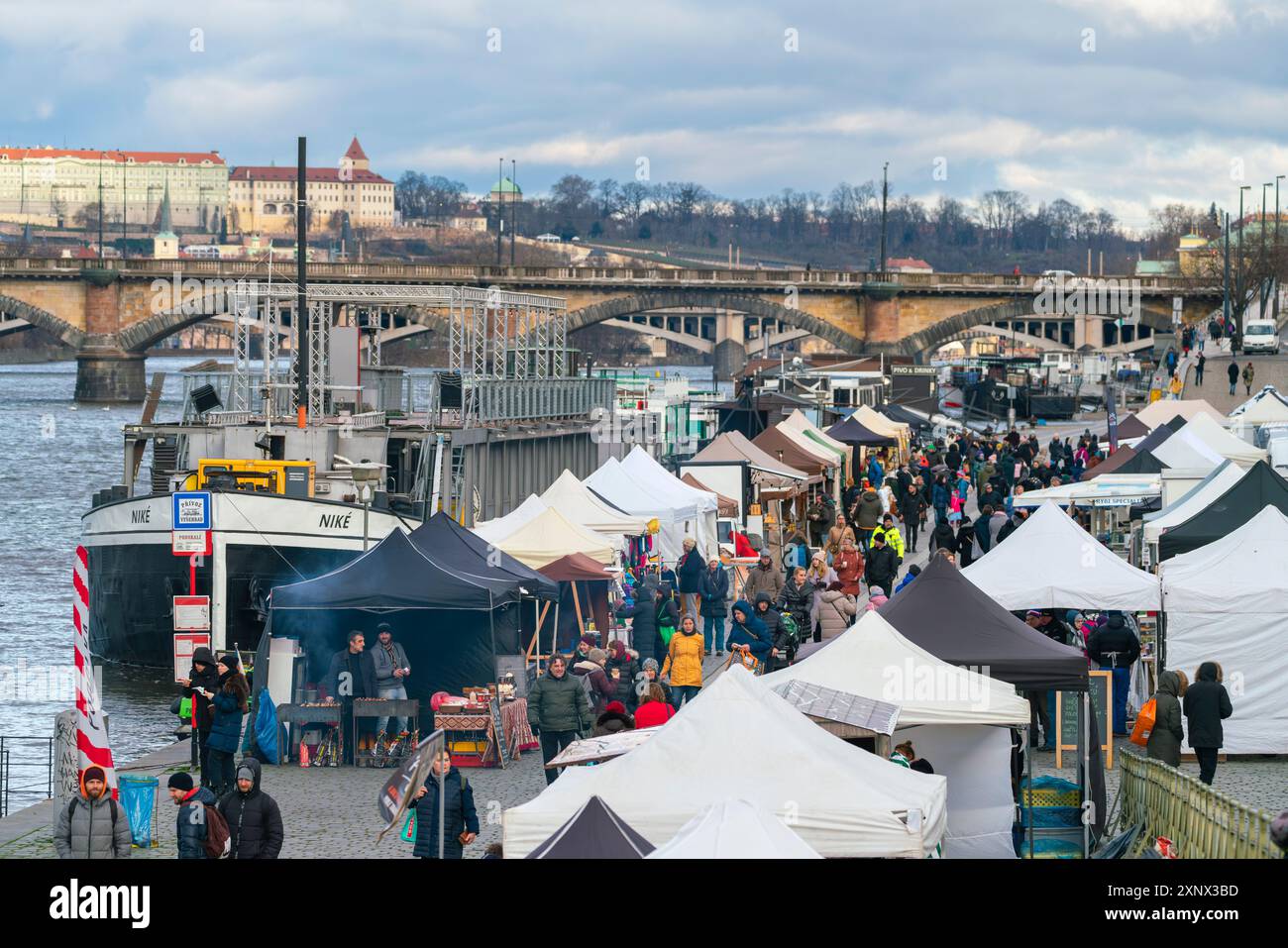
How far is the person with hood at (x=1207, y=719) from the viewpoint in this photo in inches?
531

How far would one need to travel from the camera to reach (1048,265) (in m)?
198

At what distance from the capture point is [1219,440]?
28938mm

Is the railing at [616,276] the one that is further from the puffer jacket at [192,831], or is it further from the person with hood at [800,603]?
the puffer jacket at [192,831]

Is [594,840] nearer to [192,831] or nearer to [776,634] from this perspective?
[192,831]

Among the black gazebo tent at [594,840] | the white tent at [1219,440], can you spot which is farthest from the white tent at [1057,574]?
the white tent at [1219,440]

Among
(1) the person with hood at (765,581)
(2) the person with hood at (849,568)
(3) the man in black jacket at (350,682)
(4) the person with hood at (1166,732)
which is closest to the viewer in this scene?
(4) the person with hood at (1166,732)

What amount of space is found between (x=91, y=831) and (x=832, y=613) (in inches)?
403

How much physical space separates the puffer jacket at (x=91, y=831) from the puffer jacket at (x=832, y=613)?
391 inches

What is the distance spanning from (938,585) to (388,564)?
4537mm

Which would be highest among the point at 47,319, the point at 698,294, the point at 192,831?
the point at 698,294

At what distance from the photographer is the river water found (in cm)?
2192

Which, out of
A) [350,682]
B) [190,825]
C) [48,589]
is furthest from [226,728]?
[48,589]

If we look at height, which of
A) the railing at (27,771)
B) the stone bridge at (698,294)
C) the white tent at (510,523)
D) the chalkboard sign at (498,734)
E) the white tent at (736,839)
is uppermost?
the stone bridge at (698,294)
